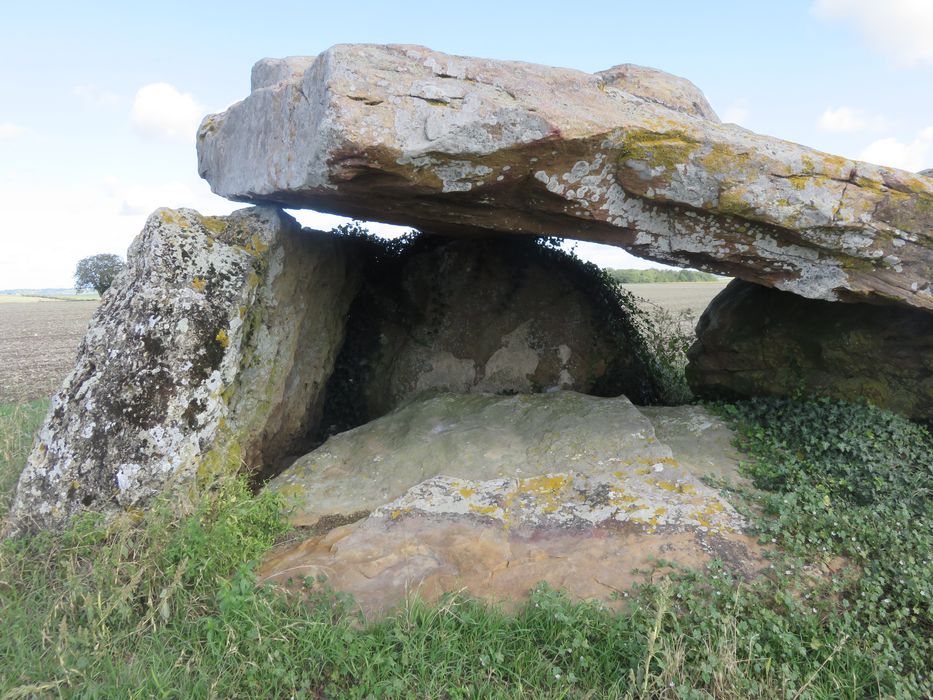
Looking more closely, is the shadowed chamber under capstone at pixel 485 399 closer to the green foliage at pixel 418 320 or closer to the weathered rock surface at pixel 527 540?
the weathered rock surface at pixel 527 540

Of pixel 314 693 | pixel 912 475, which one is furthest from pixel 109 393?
pixel 912 475

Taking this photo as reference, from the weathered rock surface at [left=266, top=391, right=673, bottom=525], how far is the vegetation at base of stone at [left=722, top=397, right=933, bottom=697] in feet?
3.02

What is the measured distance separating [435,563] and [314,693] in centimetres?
108

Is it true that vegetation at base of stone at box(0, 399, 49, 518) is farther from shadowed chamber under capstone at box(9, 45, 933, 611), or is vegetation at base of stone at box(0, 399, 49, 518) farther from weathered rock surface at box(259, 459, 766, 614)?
weathered rock surface at box(259, 459, 766, 614)

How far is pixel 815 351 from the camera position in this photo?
5.99m

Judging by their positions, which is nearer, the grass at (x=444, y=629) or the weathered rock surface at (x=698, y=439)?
the grass at (x=444, y=629)

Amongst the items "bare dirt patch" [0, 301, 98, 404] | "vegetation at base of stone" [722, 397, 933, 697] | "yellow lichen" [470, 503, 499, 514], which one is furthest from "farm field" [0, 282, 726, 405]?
"yellow lichen" [470, 503, 499, 514]

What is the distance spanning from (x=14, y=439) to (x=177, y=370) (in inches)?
144

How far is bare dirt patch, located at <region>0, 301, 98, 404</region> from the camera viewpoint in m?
12.2

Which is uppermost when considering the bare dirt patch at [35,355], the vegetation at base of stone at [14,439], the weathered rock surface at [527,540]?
the weathered rock surface at [527,540]

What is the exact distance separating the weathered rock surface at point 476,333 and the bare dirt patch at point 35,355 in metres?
3.21

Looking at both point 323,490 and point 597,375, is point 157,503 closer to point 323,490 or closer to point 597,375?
point 323,490

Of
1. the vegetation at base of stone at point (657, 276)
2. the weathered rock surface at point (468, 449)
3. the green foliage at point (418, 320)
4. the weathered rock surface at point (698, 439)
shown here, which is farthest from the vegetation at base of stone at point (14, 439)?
the vegetation at base of stone at point (657, 276)

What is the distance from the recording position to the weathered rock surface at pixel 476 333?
738cm
